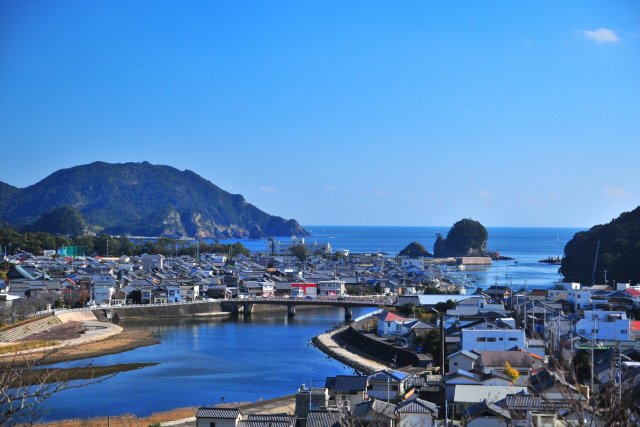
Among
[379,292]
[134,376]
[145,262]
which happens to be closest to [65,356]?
[134,376]

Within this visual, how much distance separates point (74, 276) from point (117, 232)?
64.3m

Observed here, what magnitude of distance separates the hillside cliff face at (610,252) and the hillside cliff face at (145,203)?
61.6m

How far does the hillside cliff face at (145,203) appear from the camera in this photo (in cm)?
9556

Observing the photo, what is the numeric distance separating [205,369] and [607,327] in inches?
283

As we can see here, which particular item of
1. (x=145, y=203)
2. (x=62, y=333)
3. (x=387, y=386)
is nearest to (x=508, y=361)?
(x=387, y=386)

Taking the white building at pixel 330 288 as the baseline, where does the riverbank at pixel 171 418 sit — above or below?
below

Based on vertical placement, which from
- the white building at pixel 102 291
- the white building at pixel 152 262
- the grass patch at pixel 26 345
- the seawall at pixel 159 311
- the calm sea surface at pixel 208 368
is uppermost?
the white building at pixel 152 262

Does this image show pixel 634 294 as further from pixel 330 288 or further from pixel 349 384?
pixel 349 384

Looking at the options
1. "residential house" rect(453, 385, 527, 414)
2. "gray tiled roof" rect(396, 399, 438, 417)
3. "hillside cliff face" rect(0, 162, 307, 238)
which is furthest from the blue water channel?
"hillside cliff face" rect(0, 162, 307, 238)

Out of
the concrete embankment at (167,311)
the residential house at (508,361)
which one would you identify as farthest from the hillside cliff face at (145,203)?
the residential house at (508,361)

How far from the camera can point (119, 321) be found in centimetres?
2216

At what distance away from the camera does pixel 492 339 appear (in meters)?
13.8

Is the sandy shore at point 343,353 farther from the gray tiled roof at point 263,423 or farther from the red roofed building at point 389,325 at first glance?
the gray tiled roof at point 263,423

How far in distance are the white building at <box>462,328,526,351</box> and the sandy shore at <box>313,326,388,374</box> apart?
5.37 ft
